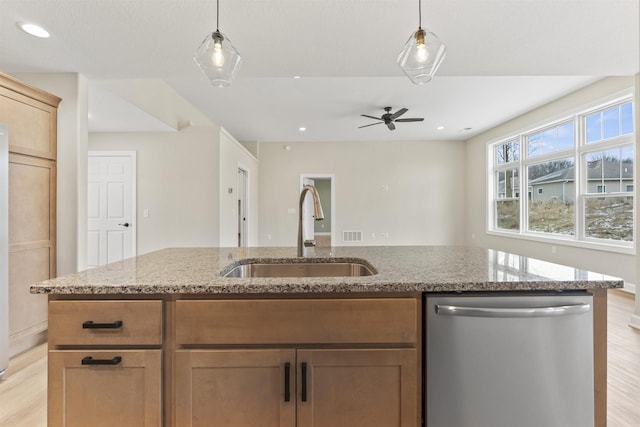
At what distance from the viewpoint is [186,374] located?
101cm

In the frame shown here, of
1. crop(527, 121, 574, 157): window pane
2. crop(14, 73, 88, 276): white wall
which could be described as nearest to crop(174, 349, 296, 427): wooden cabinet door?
crop(14, 73, 88, 276): white wall

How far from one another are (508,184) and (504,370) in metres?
6.20

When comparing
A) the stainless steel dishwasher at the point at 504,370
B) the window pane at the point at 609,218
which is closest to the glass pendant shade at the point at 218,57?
the stainless steel dishwasher at the point at 504,370

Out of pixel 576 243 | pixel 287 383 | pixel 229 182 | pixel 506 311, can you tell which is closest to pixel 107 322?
pixel 287 383

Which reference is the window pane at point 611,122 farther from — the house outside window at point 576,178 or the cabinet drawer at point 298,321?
the cabinet drawer at point 298,321

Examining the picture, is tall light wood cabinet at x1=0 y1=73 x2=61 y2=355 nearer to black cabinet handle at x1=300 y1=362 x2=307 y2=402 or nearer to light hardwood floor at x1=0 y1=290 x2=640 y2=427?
light hardwood floor at x1=0 y1=290 x2=640 y2=427

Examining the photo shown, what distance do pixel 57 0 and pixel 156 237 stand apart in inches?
128

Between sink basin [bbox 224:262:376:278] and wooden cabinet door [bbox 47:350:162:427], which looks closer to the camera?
wooden cabinet door [bbox 47:350:162:427]

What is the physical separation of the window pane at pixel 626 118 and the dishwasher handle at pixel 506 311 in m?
4.24

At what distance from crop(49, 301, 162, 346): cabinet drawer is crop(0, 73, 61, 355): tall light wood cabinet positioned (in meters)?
1.92

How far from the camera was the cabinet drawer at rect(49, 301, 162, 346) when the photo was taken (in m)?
1.00

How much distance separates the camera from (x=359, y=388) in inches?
40.3

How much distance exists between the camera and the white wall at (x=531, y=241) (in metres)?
3.83

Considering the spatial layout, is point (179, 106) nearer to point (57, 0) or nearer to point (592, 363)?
point (57, 0)
